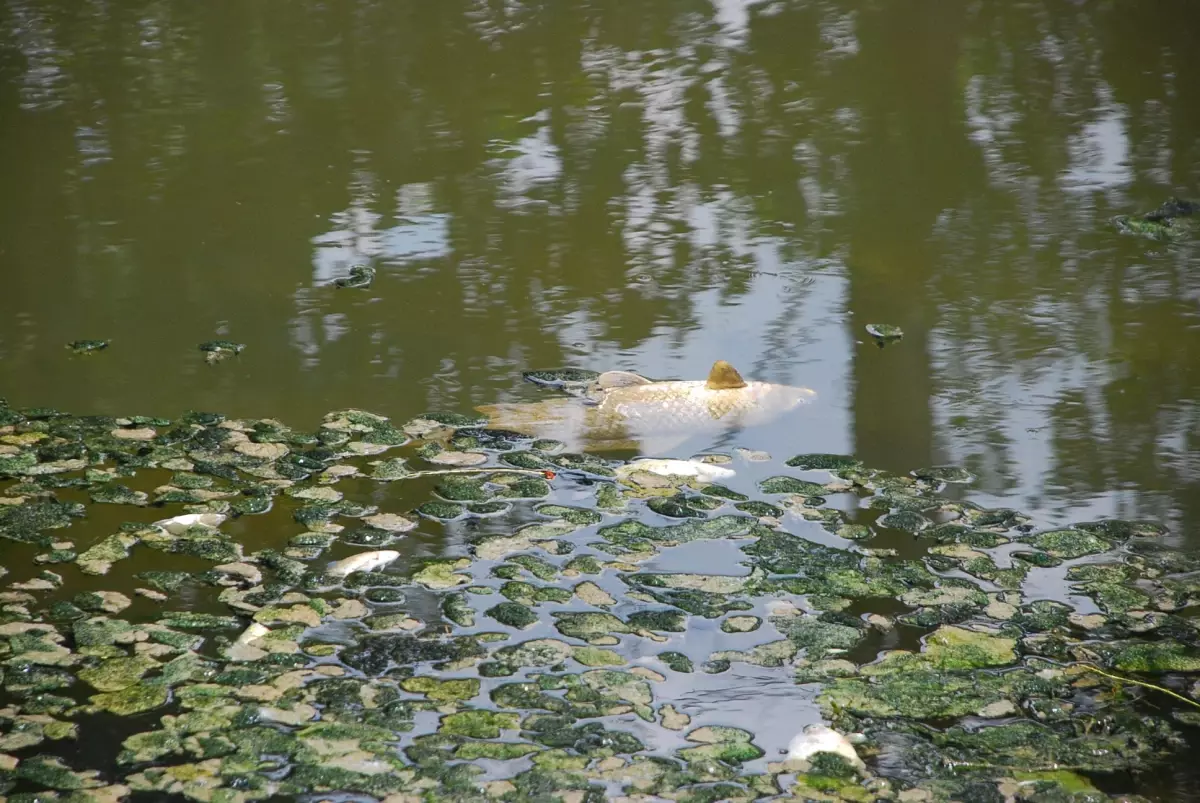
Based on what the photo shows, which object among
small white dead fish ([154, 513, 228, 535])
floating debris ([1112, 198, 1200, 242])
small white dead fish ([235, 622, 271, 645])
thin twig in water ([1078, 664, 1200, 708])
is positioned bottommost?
thin twig in water ([1078, 664, 1200, 708])

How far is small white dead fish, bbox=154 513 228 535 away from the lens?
2709 mm

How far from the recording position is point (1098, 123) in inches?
194

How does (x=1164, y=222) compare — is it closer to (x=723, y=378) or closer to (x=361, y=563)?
(x=723, y=378)

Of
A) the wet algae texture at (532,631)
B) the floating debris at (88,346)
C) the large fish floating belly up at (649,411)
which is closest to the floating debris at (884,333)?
the large fish floating belly up at (649,411)

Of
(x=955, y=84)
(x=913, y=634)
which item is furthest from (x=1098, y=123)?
(x=913, y=634)

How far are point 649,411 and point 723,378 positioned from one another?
231 millimetres

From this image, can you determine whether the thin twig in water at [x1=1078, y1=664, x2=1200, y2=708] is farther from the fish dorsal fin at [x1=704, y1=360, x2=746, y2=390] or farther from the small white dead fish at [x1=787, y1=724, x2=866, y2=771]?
the fish dorsal fin at [x1=704, y1=360, x2=746, y2=390]

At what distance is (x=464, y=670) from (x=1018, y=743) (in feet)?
3.41

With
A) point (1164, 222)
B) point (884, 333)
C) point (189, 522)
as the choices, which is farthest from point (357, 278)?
point (1164, 222)

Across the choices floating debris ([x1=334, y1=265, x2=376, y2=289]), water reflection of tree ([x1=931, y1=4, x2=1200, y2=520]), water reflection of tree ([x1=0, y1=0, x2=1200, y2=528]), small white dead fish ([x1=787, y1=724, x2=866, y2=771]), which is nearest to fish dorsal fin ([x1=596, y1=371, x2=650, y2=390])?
water reflection of tree ([x1=0, y1=0, x2=1200, y2=528])

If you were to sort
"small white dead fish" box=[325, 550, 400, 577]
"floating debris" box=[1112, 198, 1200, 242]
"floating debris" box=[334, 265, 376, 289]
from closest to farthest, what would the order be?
"small white dead fish" box=[325, 550, 400, 577]
"floating debris" box=[334, 265, 376, 289]
"floating debris" box=[1112, 198, 1200, 242]

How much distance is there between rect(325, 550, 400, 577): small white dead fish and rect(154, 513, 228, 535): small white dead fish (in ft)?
1.15

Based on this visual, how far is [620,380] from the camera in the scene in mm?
3287

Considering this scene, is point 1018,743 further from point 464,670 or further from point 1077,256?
point 1077,256
